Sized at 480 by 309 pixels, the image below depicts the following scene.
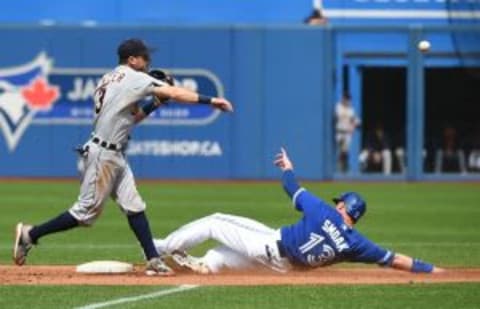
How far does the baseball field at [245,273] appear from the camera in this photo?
9055 millimetres

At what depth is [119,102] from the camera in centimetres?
1048

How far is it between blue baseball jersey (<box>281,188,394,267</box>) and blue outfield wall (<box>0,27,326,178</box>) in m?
15.4

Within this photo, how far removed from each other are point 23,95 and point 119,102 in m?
15.8

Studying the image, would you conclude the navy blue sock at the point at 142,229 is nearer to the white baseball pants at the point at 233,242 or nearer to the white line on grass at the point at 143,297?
the white baseball pants at the point at 233,242

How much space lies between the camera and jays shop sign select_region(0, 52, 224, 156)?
25797 mm

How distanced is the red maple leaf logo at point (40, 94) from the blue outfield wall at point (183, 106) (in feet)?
0.07

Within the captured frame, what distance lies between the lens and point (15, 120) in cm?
2578

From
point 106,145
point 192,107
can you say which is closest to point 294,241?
point 106,145

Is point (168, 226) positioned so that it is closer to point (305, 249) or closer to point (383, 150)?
point (305, 249)

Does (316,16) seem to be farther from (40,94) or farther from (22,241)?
(22,241)

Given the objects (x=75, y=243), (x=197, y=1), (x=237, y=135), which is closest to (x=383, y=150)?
(x=237, y=135)

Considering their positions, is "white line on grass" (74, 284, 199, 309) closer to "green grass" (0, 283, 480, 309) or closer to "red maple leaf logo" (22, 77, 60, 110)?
"green grass" (0, 283, 480, 309)

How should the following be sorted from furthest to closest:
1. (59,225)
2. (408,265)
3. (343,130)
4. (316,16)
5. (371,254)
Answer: (316,16) < (343,130) < (59,225) < (408,265) < (371,254)

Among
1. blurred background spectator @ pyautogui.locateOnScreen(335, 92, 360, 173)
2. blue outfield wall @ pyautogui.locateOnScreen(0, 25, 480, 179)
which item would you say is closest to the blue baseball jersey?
blue outfield wall @ pyautogui.locateOnScreen(0, 25, 480, 179)
